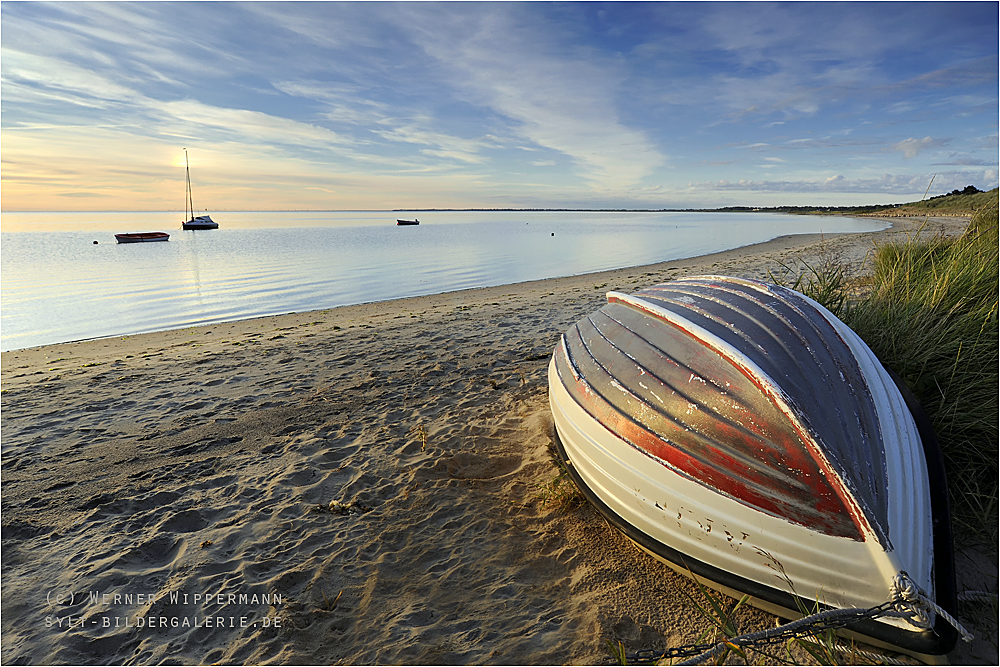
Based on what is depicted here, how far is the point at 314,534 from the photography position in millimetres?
3092

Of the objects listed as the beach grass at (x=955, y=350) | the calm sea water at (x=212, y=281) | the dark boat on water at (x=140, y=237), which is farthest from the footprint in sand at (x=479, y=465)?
the dark boat on water at (x=140, y=237)

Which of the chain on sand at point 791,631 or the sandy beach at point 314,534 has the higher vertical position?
the chain on sand at point 791,631

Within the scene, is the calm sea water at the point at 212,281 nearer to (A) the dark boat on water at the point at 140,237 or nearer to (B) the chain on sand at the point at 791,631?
(A) the dark boat on water at the point at 140,237

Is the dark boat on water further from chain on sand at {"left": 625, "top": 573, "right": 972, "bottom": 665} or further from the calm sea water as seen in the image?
chain on sand at {"left": 625, "top": 573, "right": 972, "bottom": 665}

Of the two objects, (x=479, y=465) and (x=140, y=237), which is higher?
(x=140, y=237)

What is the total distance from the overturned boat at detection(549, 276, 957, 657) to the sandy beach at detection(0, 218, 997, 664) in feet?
1.37

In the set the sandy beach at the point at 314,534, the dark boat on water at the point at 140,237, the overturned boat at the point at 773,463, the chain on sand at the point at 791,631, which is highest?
the dark boat on water at the point at 140,237

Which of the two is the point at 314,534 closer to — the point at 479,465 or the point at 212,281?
the point at 479,465

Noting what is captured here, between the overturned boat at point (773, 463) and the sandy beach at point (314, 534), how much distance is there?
0.42m

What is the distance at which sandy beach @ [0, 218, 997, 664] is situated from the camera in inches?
92.1

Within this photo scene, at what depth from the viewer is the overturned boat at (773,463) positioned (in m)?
1.87

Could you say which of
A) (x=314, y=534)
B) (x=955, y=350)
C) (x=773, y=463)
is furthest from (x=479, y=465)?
(x=955, y=350)

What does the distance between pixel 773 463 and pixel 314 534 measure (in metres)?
2.56

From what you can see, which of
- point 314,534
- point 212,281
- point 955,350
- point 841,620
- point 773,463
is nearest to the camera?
point 841,620
